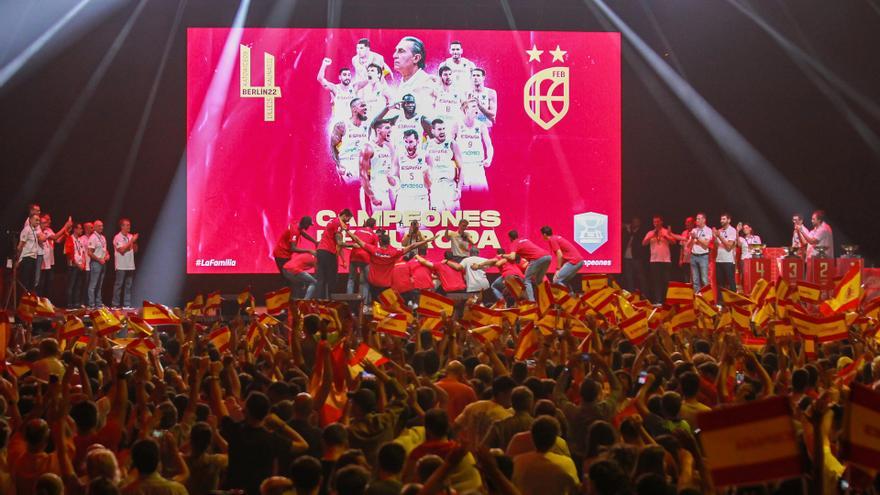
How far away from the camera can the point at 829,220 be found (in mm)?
23000

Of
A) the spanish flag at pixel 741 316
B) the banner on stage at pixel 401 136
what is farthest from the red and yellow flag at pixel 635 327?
the banner on stage at pixel 401 136

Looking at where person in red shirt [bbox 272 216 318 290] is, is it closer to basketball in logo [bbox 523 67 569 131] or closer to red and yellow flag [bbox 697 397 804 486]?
basketball in logo [bbox 523 67 569 131]

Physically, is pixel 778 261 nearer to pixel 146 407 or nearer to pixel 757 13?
pixel 757 13

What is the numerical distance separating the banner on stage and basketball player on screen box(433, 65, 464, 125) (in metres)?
0.02

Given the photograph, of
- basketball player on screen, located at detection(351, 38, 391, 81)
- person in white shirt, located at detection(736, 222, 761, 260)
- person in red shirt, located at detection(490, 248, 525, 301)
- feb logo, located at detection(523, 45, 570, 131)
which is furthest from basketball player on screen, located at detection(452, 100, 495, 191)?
person in white shirt, located at detection(736, 222, 761, 260)

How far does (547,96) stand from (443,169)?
2.47m

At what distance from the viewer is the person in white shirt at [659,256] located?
21562mm

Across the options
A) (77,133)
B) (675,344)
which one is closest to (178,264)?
(77,133)

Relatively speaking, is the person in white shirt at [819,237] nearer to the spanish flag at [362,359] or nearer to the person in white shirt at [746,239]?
the person in white shirt at [746,239]

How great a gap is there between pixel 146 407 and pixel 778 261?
13668mm

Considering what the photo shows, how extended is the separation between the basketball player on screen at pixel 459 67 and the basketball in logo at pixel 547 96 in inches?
44.4

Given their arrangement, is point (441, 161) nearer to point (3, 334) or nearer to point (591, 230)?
point (591, 230)

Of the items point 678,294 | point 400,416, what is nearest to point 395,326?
point 678,294

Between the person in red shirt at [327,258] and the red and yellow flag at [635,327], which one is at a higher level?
the person in red shirt at [327,258]
